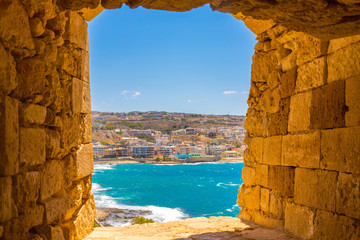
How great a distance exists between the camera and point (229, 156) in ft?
232

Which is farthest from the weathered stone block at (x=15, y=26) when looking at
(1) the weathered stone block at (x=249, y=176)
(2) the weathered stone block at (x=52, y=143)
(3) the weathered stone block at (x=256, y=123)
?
(1) the weathered stone block at (x=249, y=176)

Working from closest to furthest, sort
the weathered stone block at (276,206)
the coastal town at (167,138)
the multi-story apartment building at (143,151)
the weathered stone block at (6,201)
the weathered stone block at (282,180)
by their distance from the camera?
the weathered stone block at (6,201) < the weathered stone block at (282,180) < the weathered stone block at (276,206) < the coastal town at (167,138) < the multi-story apartment building at (143,151)

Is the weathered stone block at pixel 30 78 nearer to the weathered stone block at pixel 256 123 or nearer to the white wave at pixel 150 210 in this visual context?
the weathered stone block at pixel 256 123

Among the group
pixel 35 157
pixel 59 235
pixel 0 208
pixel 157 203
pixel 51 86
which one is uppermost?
pixel 51 86

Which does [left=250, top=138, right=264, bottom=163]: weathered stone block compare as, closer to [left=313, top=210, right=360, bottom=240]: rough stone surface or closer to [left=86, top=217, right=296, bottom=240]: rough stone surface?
[left=86, top=217, right=296, bottom=240]: rough stone surface

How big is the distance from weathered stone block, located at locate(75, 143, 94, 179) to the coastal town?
63.6 meters

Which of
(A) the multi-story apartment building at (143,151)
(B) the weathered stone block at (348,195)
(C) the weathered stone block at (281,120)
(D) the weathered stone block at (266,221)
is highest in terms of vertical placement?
(C) the weathered stone block at (281,120)

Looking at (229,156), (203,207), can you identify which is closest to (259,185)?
(203,207)

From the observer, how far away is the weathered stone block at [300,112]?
12.3 ft

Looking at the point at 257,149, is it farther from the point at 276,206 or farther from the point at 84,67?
the point at 84,67

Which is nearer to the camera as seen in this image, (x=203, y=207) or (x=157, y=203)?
(x=203, y=207)

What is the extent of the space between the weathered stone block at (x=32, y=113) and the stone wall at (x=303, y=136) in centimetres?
274

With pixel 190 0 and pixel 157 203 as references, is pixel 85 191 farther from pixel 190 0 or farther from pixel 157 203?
pixel 157 203

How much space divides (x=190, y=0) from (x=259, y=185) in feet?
11.2
